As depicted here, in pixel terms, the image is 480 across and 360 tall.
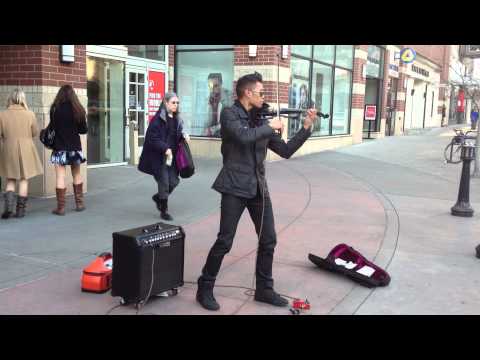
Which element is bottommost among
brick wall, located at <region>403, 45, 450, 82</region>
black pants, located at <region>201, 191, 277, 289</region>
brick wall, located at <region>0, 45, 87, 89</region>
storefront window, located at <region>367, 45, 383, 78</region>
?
black pants, located at <region>201, 191, 277, 289</region>

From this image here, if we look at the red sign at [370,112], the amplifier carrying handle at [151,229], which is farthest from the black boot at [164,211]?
the red sign at [370,112]

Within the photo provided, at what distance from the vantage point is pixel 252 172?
13.7 feet

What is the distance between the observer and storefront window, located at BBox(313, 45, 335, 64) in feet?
54.0

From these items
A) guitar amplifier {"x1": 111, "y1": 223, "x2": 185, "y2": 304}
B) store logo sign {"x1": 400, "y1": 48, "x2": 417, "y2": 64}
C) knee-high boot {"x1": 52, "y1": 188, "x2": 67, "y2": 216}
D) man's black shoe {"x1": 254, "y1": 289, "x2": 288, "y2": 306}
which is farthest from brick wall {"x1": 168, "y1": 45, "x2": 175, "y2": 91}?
store logo sign {"x1": 400, "y1": 48, "x2": 417, "y2": 64}

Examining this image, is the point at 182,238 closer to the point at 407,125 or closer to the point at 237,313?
the point at 237,313

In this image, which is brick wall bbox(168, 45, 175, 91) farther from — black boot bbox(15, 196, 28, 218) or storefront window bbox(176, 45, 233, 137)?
black boot bbox(15, 196, 28, 218)

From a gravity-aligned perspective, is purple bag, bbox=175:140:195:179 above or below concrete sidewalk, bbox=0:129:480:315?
above

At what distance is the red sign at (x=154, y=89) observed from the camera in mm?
13719

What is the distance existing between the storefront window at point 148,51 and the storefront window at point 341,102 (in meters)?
6.99

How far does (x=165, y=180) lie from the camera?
711 cm

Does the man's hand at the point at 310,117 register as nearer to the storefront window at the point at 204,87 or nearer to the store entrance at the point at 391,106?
the storefront window at the point at 204,87

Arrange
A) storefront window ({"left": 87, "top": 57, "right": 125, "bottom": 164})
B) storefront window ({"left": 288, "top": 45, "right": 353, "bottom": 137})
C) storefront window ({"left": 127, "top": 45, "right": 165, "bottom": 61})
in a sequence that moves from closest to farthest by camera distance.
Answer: storefront window ({"left": 87, "top": 57, "right": 125, "bottom": 164})
storefront window ({"left": 127, "top": 45, "right": 165, "bottom": 61})
storefront window ({"left": 288, "top": 45, "right": 353, "bottom": 137})

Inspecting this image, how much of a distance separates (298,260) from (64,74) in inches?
202

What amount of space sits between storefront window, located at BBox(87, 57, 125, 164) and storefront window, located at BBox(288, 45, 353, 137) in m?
4.68
